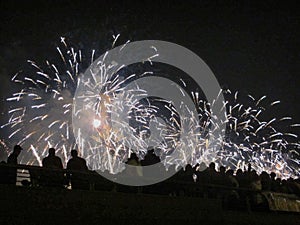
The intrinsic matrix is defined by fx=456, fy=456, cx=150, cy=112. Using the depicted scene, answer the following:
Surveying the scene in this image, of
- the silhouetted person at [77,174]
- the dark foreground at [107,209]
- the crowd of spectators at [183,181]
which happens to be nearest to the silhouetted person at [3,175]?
the crowd of spectators at [183,181]

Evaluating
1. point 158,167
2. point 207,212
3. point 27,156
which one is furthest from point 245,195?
point 27,156

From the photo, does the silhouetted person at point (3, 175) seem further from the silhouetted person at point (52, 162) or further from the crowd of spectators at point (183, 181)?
the silhouetted person at point (52, 162)

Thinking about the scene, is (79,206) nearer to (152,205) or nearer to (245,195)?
(152,205)

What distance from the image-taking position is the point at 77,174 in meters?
11.2

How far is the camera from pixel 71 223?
10477mm

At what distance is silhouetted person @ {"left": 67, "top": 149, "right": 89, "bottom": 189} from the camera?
1124 centimetres

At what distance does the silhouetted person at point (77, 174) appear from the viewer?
36.9ft

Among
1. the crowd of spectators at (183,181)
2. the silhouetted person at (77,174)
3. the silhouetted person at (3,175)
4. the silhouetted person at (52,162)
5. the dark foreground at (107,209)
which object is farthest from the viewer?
the silhouetted person at (52,162)

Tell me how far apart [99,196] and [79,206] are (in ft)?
2.03

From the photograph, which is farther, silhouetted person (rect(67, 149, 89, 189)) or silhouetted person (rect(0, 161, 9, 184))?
silhouetted person (rect(67, 149, 89, 189))

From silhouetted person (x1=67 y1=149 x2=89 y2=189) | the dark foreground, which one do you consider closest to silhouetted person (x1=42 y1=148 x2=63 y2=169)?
silhouetted person (x1=67 y1=149 x2=89 y2=189)

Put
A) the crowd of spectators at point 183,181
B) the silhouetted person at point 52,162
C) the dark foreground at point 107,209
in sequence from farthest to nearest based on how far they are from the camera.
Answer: the silhouetted person at point 52,162 < the crowd of spectators at point 183,181 < the dark foreground at point 107,209

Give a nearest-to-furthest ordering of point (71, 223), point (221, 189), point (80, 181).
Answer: point (71, 223), point (80, 181), point (221, 189)

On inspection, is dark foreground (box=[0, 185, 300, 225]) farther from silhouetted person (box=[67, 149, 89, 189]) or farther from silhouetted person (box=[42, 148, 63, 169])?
silhouetted person (box=[42, 148, 63, 169])
